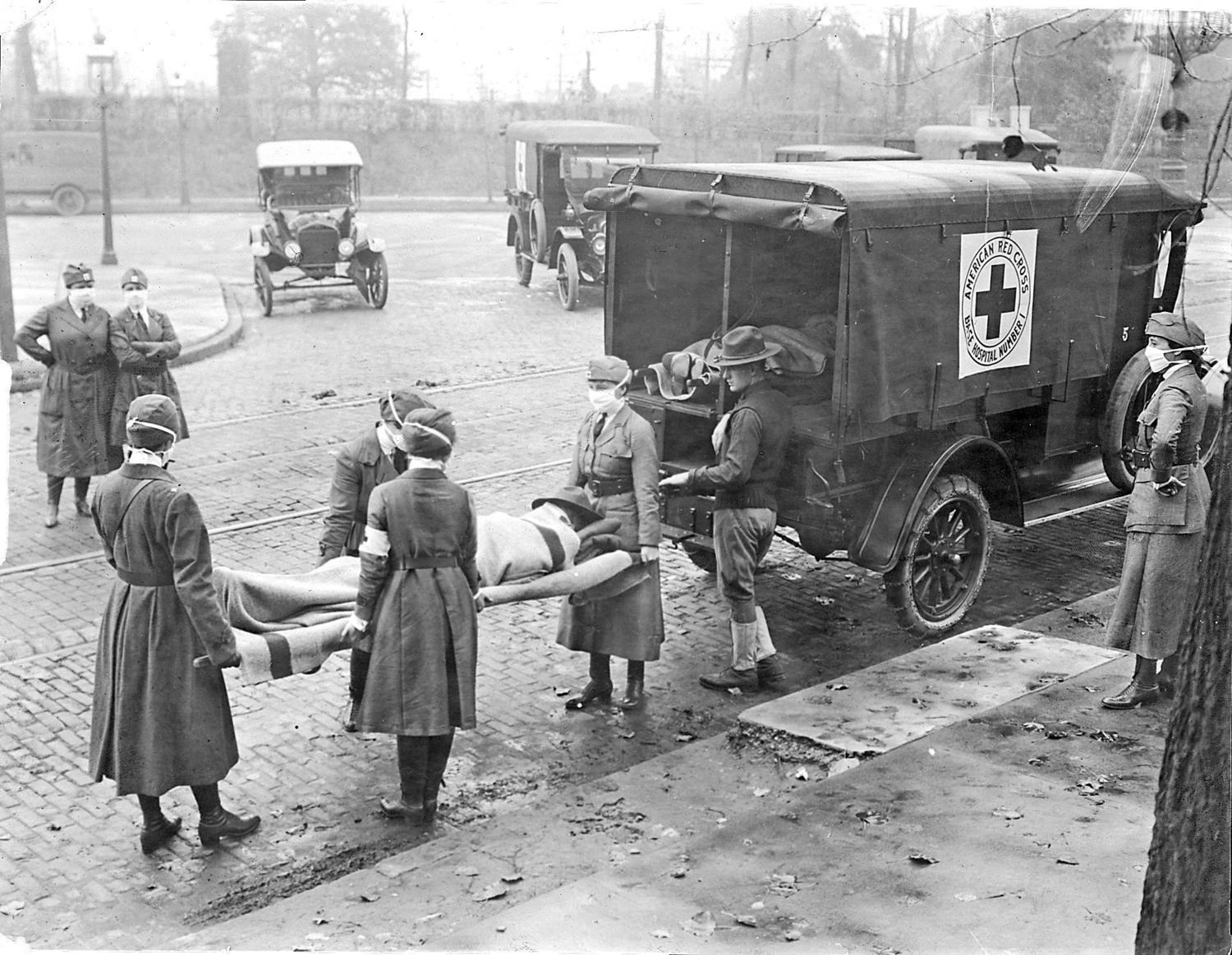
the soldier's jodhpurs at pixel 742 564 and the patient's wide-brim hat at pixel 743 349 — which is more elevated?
the patient's wide-brim hat at pixel 743 349

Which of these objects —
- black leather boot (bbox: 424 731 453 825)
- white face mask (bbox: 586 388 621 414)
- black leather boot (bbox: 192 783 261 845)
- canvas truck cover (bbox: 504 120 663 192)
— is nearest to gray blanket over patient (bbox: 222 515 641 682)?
black leather boot (bbox: 192 783 261 845)

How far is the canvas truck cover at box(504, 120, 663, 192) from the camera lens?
847 inches

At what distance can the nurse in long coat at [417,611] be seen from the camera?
579cm

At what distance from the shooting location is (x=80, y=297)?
9.68 m

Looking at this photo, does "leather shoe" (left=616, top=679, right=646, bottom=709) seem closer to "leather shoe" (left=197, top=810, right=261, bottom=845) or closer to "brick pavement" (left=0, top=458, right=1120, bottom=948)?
"brick pavement" (left=0, top=458, right=1120, bottom=948)

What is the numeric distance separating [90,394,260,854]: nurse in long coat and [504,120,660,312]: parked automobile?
15.4 meters

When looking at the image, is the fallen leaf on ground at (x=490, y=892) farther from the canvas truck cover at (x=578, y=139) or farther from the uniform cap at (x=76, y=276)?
the canvas truck cover at (x=578, y=139)

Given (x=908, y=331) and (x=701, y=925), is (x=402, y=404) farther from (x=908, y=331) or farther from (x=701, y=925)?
(x=908, y=331)

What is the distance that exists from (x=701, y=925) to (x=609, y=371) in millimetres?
3233

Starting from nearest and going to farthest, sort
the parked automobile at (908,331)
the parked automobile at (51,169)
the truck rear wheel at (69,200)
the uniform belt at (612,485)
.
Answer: the uniform belt at (612,485) < the parked automobile at (908,331) < the parked automobile at (51,169) < the truck rear wheel at (69,200)

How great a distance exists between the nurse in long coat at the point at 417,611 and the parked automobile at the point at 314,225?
49.1ft

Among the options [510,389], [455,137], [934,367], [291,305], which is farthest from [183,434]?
[455,137]

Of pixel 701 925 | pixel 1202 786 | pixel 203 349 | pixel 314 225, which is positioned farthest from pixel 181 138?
pixel 1202 786

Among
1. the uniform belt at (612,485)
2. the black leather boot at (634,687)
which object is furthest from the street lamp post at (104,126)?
the black leather boot at (634,687)
